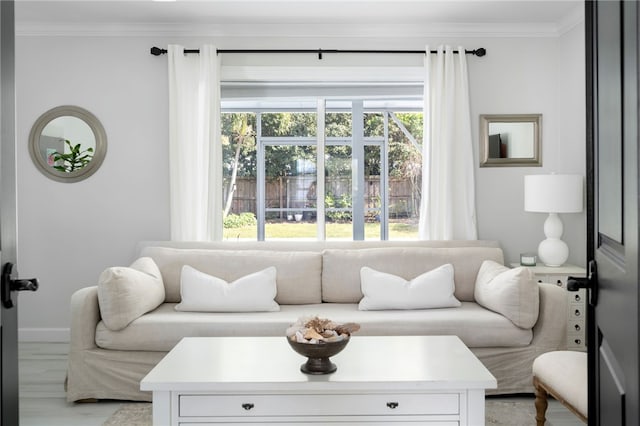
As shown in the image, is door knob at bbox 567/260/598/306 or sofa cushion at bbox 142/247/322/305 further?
sofa cushion at bbox 142/247/322/305

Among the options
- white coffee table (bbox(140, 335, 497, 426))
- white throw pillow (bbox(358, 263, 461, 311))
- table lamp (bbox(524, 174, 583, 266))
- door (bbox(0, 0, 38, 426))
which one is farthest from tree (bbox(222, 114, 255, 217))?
door (bbox(0, 0, 38, 426))

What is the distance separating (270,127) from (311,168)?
46 centimetres

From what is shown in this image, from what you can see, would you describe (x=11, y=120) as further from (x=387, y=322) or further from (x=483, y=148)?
(x=483, y=148)

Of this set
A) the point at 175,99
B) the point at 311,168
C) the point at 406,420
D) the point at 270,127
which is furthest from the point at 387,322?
the point at 175,99

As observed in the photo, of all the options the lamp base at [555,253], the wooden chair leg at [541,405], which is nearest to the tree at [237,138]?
the lamp base at [555,253]

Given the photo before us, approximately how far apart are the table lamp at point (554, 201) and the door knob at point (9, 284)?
344 cm

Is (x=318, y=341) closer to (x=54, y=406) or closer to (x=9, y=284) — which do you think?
(x=9, y=284)

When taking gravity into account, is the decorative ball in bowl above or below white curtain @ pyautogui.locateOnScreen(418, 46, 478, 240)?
below

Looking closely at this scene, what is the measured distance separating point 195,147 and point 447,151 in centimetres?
191

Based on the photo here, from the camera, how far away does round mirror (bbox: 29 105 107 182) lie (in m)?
4.46

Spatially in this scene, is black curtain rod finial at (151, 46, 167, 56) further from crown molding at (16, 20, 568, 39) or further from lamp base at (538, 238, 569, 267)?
lamp base at (538, 238, 569, 267)

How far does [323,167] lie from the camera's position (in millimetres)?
4594

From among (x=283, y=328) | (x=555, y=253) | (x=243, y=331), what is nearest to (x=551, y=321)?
(x=555, y=253)

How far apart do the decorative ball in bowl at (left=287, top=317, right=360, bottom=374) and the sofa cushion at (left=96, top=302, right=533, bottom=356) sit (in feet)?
2.94
